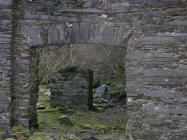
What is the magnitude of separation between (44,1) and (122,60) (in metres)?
8.66

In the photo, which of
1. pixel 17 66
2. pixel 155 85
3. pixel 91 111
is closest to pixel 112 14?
pixel 155 85

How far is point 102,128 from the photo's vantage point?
9.99m

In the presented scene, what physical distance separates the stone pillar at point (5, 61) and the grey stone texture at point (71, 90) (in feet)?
13.9

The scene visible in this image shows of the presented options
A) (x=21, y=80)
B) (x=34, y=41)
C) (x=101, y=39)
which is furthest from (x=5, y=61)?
(x=101, y=39)

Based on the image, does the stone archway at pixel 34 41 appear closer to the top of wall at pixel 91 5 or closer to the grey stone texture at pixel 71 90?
the top of wall at pixel 91 5

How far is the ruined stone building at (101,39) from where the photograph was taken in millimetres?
8227

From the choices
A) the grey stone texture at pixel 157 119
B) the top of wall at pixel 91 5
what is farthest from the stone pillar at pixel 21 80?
the grey stone texture at pixel 157 119

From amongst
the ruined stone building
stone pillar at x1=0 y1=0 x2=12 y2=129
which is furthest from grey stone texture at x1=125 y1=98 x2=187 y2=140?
stone pillar at x1=0 y1=0 x2=12 y2=129

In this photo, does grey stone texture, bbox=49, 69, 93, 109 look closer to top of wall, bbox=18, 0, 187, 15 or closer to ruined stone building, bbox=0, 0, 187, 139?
ruined stone building, bbox=0, 0, 187, 139

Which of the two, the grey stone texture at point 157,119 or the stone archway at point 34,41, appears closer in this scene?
the grey stone texture at point 157,119

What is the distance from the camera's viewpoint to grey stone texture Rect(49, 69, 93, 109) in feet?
42.9

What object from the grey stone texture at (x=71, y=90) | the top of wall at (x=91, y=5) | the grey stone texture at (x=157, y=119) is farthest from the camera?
the grey stone texture at (x=71, y=90)

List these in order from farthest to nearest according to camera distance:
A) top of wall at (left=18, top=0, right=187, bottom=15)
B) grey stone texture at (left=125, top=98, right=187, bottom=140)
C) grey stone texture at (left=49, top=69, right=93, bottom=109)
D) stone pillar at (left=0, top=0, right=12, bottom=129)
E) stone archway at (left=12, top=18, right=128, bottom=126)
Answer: grey stone texture at (left=49, top=69, right=93, bottom=109)
stone pillar at (left=0, top=0, right=12, bottom=129)
stone archway at (left=12, top=18, right=128, bottom=126)
top of wall at (left=18, top=0, right=187, bottom=15)
grey stone texture at (left=125, top=98, right=187, bottom=140)

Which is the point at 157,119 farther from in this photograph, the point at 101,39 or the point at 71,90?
the point at 71,90
